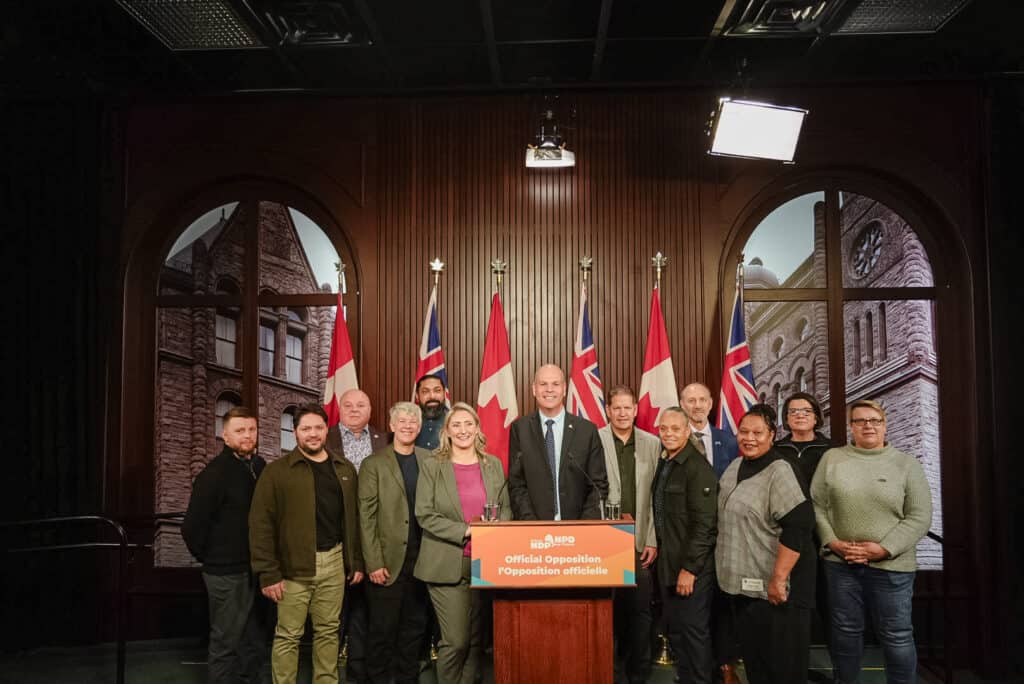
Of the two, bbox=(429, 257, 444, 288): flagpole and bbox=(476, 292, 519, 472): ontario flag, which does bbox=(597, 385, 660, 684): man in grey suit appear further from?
bbox=(429, 257, 444, 288): flagpole

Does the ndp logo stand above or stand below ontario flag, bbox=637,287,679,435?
below

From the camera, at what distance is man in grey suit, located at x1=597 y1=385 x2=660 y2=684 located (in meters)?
4.39

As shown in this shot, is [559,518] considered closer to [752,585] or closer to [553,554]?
[553,554]

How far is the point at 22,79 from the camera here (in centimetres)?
562

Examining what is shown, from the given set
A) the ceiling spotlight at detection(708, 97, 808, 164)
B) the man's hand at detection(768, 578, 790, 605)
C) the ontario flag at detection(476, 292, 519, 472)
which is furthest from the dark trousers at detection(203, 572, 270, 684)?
the ceiling spotlight at detection(708, 97, 808, 164)

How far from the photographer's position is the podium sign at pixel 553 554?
337cm

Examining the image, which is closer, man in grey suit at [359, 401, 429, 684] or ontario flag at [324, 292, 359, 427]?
man in grey suit at [359, 401, 429, 684]

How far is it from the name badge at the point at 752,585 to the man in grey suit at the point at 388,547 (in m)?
1.62

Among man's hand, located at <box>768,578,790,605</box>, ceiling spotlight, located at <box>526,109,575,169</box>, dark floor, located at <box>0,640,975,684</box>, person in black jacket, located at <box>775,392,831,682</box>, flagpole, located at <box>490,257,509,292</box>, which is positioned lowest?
dark floor, located at <box>0,640,975,684</box>

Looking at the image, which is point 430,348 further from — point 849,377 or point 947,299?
point 849,377

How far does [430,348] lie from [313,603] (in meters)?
2.01

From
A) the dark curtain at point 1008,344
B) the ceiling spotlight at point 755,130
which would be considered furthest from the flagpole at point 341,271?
the dark curtain at point 1008,344

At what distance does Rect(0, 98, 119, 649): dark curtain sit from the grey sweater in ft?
15.4

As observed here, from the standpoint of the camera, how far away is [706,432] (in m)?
5.13
